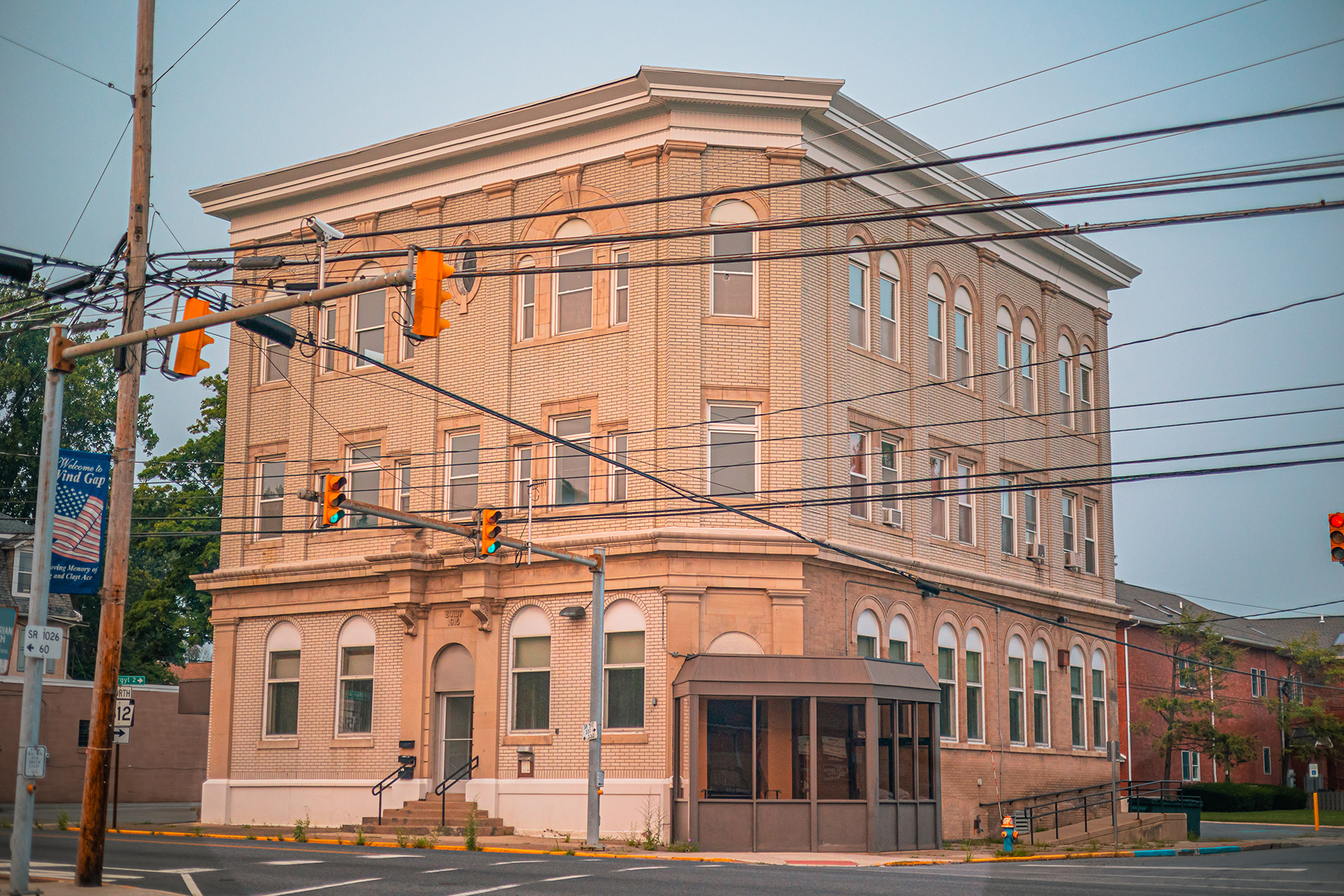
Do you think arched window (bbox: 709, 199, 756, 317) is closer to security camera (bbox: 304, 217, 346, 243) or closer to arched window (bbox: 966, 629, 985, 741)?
arched window (bbox: 966, 629, 985, 741)

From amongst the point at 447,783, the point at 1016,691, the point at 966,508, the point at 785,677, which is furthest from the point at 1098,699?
the point at 447,783

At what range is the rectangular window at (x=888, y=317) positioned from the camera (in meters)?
35.2

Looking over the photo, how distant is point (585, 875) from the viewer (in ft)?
65.3

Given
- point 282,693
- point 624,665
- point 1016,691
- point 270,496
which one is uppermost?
point 270,496

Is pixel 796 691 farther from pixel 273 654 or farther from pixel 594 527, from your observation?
pixel 273 654

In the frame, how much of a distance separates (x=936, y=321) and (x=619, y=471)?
10.1 meters

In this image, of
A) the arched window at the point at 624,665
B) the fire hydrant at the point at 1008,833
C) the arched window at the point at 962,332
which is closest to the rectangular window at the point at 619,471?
the arched window at the point at 624,665

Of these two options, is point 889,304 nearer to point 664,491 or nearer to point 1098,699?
point 664,491

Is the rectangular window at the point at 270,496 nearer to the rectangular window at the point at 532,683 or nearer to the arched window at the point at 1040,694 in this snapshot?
the rectangular window at the point at 532,683

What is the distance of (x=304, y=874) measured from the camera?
19781mm

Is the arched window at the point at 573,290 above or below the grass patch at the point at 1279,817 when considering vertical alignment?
above

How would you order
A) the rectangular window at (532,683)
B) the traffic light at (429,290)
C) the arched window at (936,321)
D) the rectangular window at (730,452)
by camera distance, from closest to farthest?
the traffic light at (429,290)
the rectangular window at (730,452)
the rectangular window at (532,683)
the arched window at (936,321)

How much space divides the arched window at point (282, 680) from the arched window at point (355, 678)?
1.66 m

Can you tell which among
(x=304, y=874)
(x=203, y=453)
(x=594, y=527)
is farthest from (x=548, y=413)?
(x=203, y=453)
